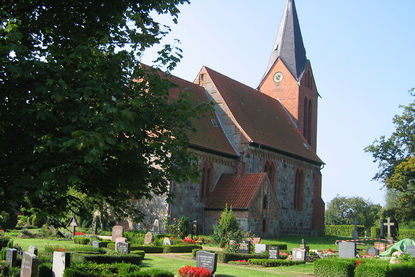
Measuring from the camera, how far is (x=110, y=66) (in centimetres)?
715

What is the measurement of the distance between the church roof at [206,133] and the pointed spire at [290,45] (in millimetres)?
11277

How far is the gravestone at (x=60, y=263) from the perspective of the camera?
10586 mm

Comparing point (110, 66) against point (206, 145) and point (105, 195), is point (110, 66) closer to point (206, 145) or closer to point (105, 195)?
point (105, 195)

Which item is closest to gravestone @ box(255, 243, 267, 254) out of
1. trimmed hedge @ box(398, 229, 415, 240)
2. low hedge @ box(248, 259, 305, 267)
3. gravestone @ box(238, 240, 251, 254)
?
gravestone @ box(238, 240, 251, 254)

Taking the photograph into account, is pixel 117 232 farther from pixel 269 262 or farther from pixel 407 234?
pixel 407 234

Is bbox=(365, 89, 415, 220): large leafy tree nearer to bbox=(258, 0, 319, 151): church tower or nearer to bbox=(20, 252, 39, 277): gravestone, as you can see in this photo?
bbox=(258, 0, 319, 151): church tower

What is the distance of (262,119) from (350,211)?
1662 inches

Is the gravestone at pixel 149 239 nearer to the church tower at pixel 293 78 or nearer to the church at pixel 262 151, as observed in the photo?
the church at pixel 262 151

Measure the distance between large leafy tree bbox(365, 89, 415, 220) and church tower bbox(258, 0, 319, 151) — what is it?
6.00 m

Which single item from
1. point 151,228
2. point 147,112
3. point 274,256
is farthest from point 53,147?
point 151,228

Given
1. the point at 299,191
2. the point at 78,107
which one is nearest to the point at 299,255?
the point at 78,107

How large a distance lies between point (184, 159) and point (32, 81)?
9.42ft

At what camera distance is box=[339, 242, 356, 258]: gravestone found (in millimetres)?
17391

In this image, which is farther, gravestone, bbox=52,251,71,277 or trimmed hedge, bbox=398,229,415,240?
trimmed hedge, bbox=398,229,415,240
